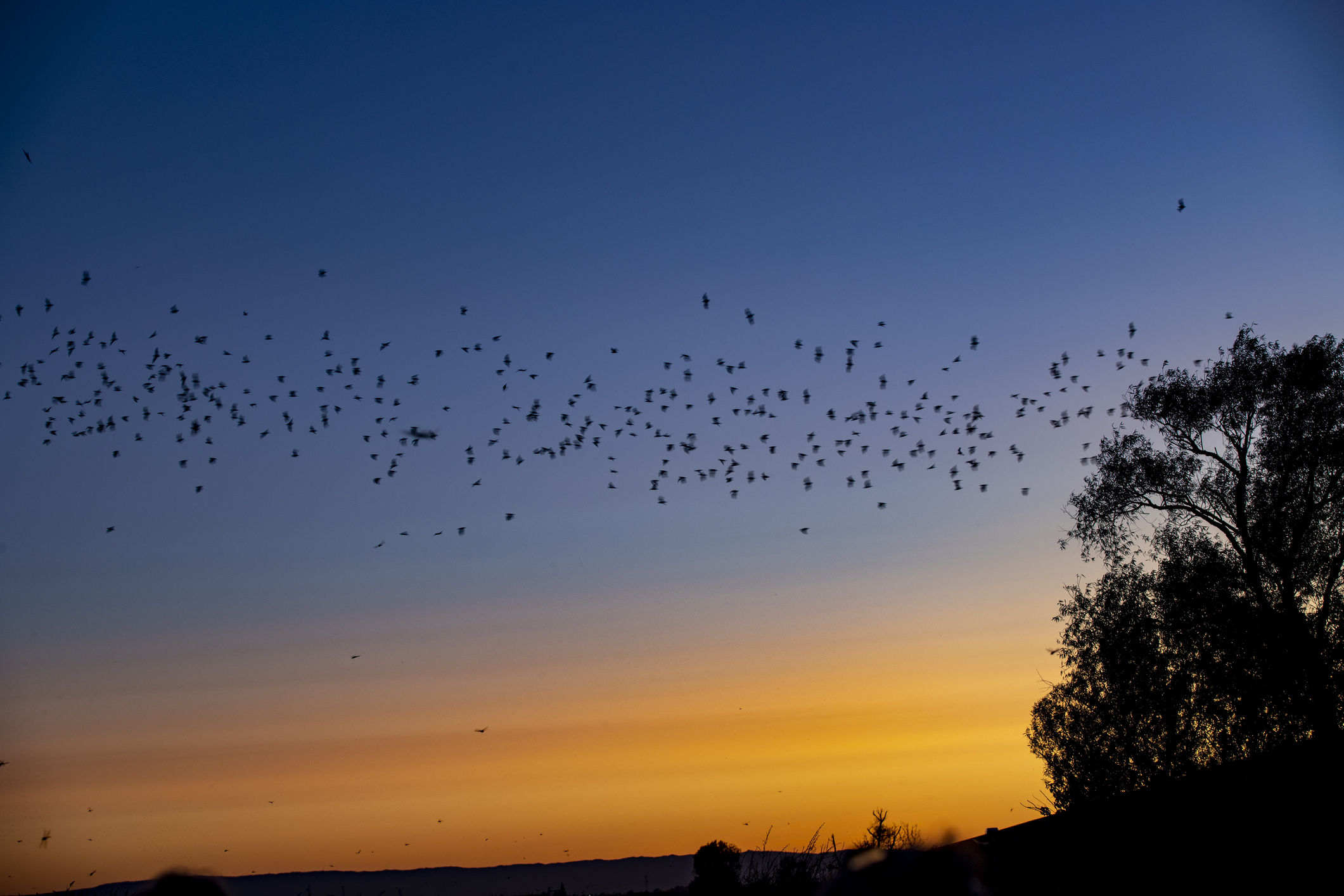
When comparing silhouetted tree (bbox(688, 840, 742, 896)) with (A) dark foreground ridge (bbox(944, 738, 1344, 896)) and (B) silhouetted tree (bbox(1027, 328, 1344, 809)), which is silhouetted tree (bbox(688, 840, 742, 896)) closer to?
(A) dark foreground ridge (bbox(944, 738, 1344, 896))

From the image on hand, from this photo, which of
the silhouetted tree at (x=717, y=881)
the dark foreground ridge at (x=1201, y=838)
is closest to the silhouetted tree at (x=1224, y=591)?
the dark foreground ridge at (x=1201, y=838)

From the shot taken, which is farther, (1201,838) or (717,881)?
(1201,838)

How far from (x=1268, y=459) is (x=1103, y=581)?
6006 millimetres

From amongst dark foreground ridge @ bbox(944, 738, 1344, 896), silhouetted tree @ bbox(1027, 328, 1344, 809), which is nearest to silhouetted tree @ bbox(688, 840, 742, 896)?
dark foreground ridge @ bbox(944, 738, 1344, 896)

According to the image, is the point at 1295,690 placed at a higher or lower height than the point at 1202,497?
lower

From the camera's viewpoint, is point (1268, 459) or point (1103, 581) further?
point (1103, 581)

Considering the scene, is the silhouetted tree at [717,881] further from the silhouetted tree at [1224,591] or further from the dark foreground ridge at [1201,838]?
the silhouetted tree at [1224,591]

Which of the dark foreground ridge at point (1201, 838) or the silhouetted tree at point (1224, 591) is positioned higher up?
the silhouetted tree at point (1224, 591)

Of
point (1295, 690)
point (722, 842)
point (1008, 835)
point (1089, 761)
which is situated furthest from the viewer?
point (722, 842)

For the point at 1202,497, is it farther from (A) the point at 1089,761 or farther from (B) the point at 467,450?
(B) the point at 467,450

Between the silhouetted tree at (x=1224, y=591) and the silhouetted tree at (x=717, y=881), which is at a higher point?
the silhouetted tree at (x=1224, y=591)

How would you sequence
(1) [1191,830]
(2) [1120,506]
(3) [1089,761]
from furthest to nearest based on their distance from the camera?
(3) [1089,761] < (2) [1120,506] < (1) [1191,830]

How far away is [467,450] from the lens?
78.9ft

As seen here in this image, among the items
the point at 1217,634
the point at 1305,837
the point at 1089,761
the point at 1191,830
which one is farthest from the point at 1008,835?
the point at 1089,761
